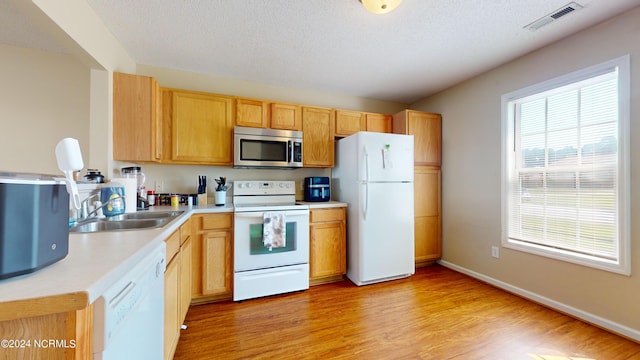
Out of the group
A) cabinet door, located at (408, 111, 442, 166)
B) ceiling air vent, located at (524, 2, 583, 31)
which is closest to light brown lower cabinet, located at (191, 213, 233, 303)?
cabinet door, located at (408, 111, 442, 166)

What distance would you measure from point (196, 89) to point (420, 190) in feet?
9.84

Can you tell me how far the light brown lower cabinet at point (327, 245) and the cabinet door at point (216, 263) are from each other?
2.74 feet

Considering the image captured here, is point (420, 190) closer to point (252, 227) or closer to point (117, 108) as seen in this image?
point (252, 227)

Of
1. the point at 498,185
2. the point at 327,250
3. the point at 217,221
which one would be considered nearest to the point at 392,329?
the point at 327,250

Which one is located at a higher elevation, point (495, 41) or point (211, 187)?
point (495, 41)

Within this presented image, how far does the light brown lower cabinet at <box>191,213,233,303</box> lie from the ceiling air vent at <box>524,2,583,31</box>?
299cm

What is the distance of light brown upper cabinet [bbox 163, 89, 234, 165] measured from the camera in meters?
2.56

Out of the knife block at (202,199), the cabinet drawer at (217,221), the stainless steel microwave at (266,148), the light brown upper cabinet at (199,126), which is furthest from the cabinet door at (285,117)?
the cabinet drawer at (217,221)

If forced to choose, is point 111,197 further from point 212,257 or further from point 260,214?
point 260,214

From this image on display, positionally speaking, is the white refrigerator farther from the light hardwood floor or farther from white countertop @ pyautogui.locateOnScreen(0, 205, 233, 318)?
white countertop @ pyautogui.locateOnScreen(0, 205, 233, 318)

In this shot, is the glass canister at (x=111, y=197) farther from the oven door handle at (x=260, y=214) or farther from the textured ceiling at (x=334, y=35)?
the textured ceiling at (x=334, y=35)

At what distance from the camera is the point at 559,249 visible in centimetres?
228

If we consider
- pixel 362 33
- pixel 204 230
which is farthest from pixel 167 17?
pixel 204 230

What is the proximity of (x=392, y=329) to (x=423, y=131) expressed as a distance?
2405mm
